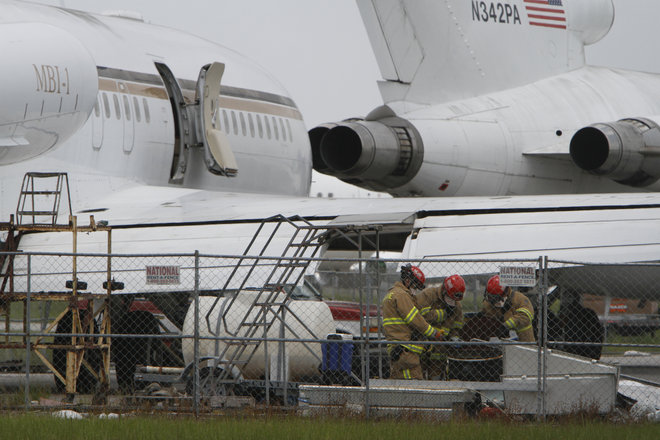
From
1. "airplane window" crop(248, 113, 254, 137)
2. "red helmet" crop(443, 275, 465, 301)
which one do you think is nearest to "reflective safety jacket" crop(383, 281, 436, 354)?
"red helmet" crop(443, 275, 465, 301)

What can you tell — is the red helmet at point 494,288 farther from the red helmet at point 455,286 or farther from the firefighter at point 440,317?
the red helmet at point 455,286

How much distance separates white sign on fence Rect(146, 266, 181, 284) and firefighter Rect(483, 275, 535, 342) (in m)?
4.02

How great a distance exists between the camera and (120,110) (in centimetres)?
2073

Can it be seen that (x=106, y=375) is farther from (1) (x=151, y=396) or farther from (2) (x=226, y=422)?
(2) (x=226, y=422)

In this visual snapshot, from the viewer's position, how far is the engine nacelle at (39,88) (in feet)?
49.5

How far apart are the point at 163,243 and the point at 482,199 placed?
447 centimetres

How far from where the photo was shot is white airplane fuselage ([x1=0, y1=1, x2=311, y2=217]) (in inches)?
611

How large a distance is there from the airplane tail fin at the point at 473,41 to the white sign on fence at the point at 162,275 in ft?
36.8

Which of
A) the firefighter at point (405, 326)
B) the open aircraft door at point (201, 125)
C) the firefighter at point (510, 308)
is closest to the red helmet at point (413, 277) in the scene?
the firefighter at point (405, 326)

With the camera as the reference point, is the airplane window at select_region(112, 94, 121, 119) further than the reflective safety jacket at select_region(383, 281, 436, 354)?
Yes

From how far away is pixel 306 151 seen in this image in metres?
27.3

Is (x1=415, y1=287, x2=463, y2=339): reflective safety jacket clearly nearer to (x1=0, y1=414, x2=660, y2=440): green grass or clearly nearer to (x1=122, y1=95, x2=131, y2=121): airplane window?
(x1=0, y1=414, x2=660, y2=440): green grass

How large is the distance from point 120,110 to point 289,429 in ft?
35.3

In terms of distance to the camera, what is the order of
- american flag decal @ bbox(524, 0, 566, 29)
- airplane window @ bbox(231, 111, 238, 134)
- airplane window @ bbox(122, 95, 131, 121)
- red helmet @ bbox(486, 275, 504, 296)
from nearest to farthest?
red helmet @ bbox(486, 275, 504, 296), airplane window @ bbox(122, 95, 131, 121), airplane window @ bbox(231, 111, 238, 134), american flag decal @ bbox(524, 0, 566, 29)
